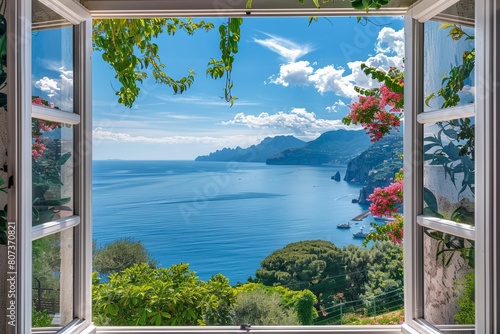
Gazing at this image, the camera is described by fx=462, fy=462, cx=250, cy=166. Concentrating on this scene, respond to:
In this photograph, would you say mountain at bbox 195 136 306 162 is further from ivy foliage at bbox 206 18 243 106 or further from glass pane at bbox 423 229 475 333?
glass pane at bbox 423 229 475 333

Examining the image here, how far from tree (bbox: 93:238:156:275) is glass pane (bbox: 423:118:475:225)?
1444mm

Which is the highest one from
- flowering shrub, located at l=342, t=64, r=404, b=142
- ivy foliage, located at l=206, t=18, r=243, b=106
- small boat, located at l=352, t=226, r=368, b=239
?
ivy foliage, located at l=206, t=18, r=243, b=106

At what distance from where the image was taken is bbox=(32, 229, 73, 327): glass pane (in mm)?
1531

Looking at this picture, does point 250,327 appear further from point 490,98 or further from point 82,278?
Answer: point 490,98

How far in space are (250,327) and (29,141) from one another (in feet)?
3.98

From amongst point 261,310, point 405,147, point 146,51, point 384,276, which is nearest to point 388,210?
point 384,276

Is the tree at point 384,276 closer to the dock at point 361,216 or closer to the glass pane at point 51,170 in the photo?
the dock at point 361,216

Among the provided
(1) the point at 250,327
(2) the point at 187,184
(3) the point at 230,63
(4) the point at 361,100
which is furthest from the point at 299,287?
(3) the point at 230,63

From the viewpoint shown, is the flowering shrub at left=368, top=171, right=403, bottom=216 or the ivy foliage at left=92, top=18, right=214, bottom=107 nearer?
the ivy foliage at left=92, top=18, right=214, bottom=107

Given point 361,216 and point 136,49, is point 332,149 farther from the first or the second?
point 136,49

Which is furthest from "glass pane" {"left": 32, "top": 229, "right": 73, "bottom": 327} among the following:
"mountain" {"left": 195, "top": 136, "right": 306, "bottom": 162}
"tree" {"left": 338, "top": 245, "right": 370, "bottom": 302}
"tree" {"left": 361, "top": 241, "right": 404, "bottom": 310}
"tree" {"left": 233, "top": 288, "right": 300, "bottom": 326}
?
"tree" {"left": 361, "top": 241, "right": 404, "bottom": 310}

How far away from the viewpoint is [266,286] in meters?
2.42

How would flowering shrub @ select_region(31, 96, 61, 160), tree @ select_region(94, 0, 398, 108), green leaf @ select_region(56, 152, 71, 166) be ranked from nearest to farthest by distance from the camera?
flowering shrub @ select_region(31, 96, 61, 160), green leaf @ select_region(56, 152, 71, 166), tree @ select_region(94, 0, 398, 108)

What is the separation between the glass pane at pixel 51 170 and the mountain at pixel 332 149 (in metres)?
1.17
